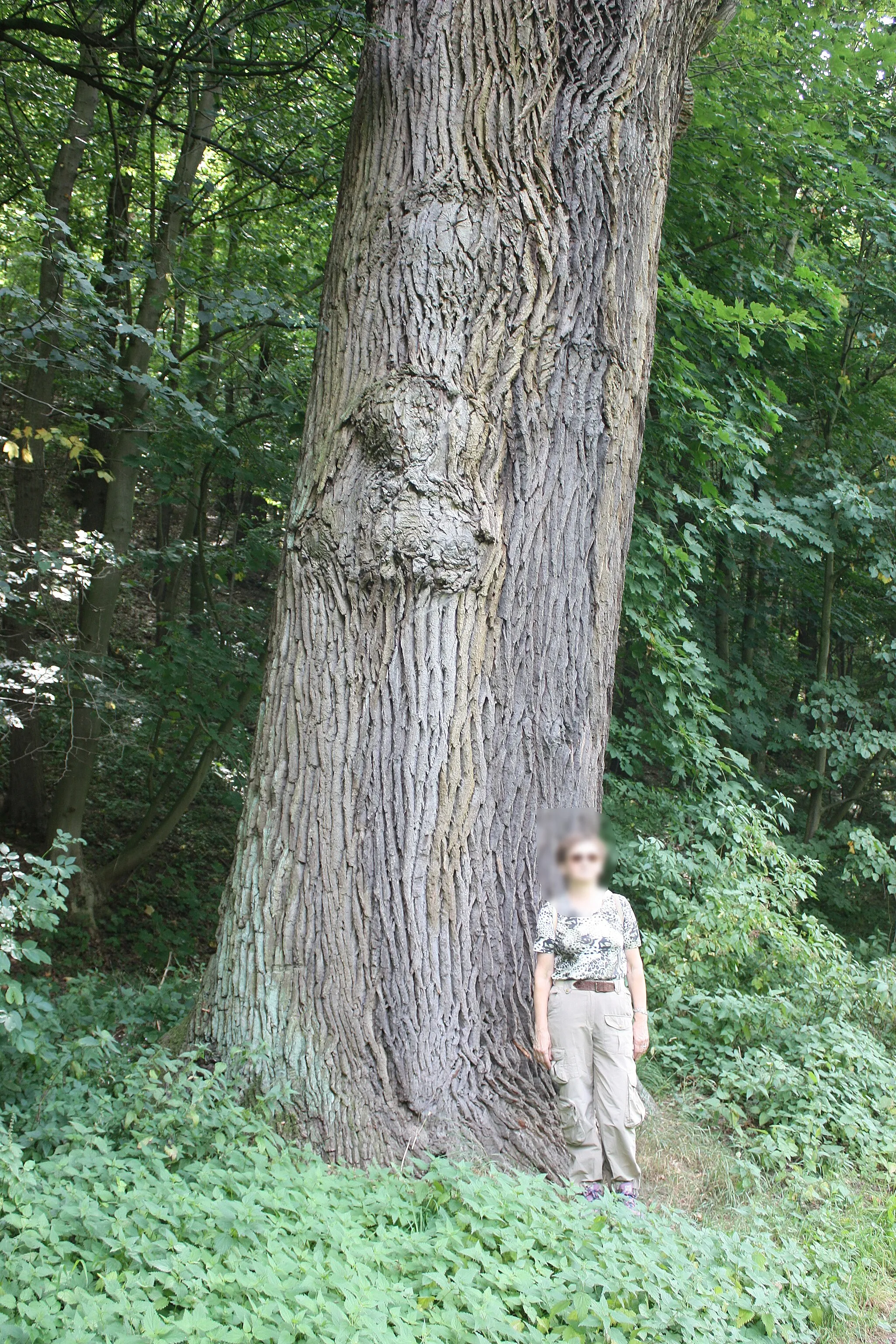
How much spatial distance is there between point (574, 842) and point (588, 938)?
38 centimetres

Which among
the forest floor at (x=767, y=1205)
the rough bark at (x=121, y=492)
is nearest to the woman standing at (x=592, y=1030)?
the forest floor at (x=767, y=1205)

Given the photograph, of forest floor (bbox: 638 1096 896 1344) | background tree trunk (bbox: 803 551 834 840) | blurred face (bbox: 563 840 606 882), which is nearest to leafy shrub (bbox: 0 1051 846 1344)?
forest floor (bbox: 638 1096 896 1344)

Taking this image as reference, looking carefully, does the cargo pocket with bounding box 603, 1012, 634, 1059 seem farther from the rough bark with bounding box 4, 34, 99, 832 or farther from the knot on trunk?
the rough bark with bounding box 4, 34, 99, 832

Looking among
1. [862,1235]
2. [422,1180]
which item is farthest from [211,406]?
[862,1235]

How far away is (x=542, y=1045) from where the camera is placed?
11.3 feet

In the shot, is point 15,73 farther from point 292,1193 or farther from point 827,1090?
Answer: point 827,1090

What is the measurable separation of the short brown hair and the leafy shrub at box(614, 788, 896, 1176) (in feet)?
5.67

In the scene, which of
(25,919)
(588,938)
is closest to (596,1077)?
(588,938)

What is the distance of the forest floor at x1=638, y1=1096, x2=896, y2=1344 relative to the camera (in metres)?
3.33

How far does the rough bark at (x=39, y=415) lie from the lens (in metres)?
4.91

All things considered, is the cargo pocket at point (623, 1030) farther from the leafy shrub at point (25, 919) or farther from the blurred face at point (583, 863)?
the leafy shrub at point (25, 919)

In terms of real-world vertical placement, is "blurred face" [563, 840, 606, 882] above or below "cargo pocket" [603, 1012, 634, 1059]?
above

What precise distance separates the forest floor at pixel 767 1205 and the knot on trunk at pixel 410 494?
2.57 m

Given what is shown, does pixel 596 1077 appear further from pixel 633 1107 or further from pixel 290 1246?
pixel 290 1246
